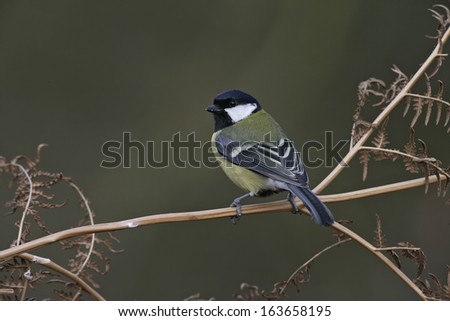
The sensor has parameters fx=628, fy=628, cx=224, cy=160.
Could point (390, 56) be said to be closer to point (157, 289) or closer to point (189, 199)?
point (189, 199)

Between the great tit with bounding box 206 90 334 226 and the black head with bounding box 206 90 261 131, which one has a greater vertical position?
the black head with bounding box 206 90 261 131

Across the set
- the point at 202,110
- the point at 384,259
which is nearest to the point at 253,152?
the point at 384,259

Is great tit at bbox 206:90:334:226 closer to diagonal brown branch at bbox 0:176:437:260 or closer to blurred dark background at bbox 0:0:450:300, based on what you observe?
diagonal brown branch at bbox 0:176:437:260

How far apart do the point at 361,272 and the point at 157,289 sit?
1.58m

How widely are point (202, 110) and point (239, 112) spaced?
155 cm

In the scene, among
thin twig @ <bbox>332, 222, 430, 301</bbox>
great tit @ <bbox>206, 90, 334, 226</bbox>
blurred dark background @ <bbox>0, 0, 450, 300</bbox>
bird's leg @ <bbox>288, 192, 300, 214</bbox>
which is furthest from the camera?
blurred dark background @ <bbox>0, 0, 450, 300</bbox>

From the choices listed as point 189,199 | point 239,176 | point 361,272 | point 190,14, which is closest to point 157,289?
point 189,199

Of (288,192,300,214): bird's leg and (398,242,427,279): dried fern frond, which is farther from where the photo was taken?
(288,192,300,214): bird's leg

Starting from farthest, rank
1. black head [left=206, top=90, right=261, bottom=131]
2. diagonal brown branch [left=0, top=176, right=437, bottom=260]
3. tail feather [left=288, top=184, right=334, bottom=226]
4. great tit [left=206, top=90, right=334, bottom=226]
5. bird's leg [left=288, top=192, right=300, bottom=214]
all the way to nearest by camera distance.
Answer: black head [left=206, top=90, right=261, bottom=131] → great tit [left=206, top=90, right=334, bottom=226] → bird's leg [left=288, top=192, right=300, bottom=214] → tail feather [left=288, top=184, right=334, bottom=226] → diagonal brown branch [left=0, top=176, right=437, bottom=260]

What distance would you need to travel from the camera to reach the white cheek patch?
3.57 metres

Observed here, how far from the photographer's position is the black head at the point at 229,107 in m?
3.53

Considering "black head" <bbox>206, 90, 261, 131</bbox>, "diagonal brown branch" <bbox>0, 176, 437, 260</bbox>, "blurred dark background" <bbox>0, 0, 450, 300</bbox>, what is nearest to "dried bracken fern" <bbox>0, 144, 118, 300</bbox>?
"diagonal brown branch" <bbox>0, 176, 437, 260</bbox>

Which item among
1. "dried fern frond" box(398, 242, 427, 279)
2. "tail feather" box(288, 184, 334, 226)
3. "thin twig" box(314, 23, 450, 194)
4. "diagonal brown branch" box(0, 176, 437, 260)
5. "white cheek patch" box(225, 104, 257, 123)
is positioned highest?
"white cheek patch" box(225, 104, 257, 123)

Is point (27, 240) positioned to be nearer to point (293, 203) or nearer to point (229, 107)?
point (293, 203)
